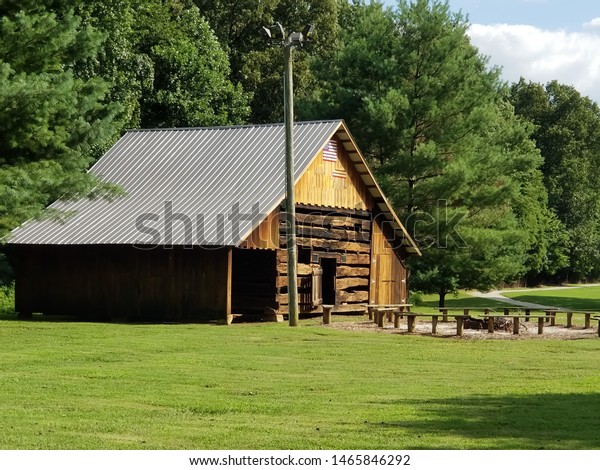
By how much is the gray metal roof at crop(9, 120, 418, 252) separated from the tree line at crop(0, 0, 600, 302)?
1143 millimetres

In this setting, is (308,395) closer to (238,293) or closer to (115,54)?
(238,293)

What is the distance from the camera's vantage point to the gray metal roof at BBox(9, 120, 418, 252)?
33406mm

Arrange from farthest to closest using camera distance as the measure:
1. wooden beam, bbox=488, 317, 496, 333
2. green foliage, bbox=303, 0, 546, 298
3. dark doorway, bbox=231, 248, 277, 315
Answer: green foliage, bbox=303, 0, 546, 298
dark doorway, bbox=231, 248, 277, 315
wooden beam, bbox=488, 317, 496, 333

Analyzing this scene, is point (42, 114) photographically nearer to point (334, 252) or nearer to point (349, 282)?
point (334, 252)

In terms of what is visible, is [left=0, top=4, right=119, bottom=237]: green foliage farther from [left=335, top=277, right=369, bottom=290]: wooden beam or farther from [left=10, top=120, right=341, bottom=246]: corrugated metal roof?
[left=335, top=277, right=369, bottom=290]: wooden beam

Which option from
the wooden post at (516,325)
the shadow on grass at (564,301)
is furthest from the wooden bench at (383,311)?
the shadow on grass at (564,301)

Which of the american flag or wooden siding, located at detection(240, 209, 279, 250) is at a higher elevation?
the american flag

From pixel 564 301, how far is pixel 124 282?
3317cm

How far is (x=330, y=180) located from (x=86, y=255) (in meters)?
8.20

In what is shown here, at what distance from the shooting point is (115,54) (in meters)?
51.5

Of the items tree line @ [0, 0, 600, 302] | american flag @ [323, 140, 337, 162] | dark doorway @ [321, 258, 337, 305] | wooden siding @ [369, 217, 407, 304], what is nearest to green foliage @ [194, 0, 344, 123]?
tree line @ [0, 0, 600, 302]

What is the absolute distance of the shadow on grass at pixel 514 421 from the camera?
12.7 meters

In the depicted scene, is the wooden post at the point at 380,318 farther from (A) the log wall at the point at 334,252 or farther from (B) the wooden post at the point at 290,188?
(A) the log wall at the point at 334,252
